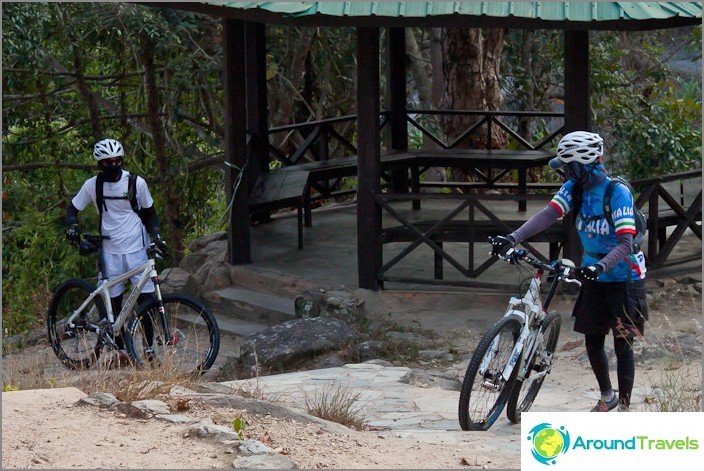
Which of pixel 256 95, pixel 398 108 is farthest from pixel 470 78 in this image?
pixel 256 95

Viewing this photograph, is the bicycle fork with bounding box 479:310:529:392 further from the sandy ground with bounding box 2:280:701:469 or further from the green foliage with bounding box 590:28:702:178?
the green foliage with bounding box 590:28:702:178

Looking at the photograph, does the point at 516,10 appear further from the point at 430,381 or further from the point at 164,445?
the point at 164,445

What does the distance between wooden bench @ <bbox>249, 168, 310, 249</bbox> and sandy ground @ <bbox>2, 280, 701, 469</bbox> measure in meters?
5.70

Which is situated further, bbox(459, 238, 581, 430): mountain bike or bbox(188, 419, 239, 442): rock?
bbox(459, 238, 581, 430): mountain bike

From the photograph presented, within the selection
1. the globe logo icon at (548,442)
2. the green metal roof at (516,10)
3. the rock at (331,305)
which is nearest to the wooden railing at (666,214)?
the green metal roof at (516,10)

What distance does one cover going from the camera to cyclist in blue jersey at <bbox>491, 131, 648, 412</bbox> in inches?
269

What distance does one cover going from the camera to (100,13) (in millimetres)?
15516

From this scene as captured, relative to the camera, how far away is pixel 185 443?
588 centimetres

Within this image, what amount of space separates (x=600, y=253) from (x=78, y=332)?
13.6 ft

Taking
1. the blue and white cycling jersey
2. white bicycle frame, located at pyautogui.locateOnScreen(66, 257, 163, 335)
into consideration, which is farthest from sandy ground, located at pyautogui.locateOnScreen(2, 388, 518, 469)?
white bicycle frame, located at pyautogui.locateOnScreen(66, 257, 163, 335)

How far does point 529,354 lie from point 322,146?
315 inches

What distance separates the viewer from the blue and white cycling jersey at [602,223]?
6.79 metres

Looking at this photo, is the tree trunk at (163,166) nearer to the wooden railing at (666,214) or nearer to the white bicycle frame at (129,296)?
the wooden railing at (666,214)

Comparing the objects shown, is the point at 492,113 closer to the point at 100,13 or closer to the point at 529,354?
the point at 100,13
